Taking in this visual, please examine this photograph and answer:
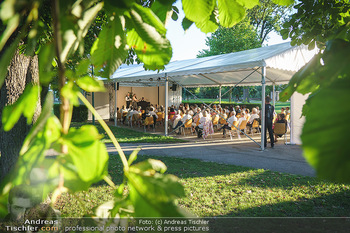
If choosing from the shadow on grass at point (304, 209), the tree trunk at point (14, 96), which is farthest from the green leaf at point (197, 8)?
the shadow on grass at point (304, 209)

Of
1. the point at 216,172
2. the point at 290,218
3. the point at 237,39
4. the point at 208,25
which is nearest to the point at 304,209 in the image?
the point at 290,218

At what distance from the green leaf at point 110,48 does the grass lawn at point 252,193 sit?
325cm

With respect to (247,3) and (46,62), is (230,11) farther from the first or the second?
(46,62)

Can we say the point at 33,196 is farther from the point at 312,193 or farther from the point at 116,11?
the point at 312,193

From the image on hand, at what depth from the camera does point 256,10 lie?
33812 millimetres

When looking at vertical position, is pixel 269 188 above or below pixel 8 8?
below

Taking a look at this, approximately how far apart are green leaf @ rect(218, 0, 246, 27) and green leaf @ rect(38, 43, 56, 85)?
52 cm

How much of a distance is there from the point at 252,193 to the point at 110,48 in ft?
17.1

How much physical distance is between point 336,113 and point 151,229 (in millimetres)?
267

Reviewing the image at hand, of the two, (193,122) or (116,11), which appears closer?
→ (116,11)

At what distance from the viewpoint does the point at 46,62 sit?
1.15 feet

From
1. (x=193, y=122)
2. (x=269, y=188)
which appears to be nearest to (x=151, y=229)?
(x=269, y=188)

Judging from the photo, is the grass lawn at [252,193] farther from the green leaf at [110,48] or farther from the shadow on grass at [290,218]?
the green leaf at [110,48]

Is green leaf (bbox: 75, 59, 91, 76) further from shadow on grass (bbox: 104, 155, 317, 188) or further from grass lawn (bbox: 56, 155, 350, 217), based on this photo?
shadow on grass (bbox: 104, 155, 317, 188)
